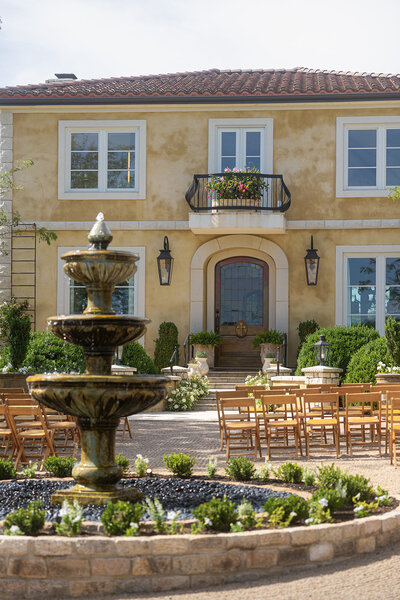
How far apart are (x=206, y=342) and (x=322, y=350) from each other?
4.00 metres

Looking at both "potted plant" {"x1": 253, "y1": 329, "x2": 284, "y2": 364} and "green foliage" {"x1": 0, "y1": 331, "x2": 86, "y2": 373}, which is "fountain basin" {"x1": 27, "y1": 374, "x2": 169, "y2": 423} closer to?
"green foliage" {"x1": 0, "y1": 331, "x2": 86, "y2": 373}

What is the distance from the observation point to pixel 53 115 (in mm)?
22094

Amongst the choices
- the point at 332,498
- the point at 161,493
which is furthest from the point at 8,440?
the point at 332,498

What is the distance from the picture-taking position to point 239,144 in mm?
21797

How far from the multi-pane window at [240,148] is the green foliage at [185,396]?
594 cm

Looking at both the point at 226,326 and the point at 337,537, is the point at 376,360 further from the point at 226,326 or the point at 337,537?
the point at 337,537

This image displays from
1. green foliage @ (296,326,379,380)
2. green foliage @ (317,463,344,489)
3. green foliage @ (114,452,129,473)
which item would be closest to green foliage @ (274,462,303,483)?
green foliage @ (317,463,344,489)

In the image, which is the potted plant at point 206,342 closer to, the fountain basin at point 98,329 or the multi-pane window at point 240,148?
the multi-pane window at point 240,148

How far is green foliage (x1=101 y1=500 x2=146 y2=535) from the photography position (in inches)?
239

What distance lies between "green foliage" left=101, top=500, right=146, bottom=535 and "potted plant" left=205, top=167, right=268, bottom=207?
48.9ft

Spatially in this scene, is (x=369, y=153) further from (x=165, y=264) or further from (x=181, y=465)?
(x=181, y=465)

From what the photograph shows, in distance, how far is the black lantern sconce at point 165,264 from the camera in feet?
70.0

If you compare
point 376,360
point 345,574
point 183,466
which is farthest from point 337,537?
point 376,360

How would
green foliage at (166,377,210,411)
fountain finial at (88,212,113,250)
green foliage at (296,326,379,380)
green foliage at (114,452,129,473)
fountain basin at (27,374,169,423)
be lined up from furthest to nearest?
green foliage at (296,326,379,380) → green foliage at (166,377,210,411) → green foliage at (114,452,129,473) → fountain finial at (88,212,113,250) → fountain basin at (27,374,169,423)
